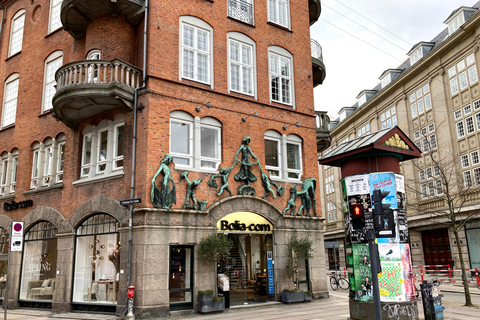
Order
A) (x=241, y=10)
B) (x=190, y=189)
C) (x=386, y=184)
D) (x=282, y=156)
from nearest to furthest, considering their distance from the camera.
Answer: (x=386, y=184)
(x=190, y=189)
(x=282, y=156)
(x=241, y=10)

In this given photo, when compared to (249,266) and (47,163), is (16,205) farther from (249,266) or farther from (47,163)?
(249,266)

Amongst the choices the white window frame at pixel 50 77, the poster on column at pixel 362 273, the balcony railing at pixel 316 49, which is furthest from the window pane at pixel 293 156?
the white window frame at pixel 50 77

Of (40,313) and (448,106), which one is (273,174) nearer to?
(40,313)

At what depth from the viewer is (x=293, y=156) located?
20.3m

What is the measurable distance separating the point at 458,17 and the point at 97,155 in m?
32.0

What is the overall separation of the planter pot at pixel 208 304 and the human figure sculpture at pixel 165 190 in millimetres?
3445

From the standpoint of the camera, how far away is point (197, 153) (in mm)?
16688

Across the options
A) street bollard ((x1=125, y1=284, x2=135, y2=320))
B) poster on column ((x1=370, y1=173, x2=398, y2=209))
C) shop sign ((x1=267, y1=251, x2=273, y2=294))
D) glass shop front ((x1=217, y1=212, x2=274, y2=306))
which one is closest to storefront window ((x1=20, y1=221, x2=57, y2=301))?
street bollard ((x1=125, y1=284, x2=135, y2=320))

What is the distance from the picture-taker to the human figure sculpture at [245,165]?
17797mm

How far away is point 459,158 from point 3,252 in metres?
31.6

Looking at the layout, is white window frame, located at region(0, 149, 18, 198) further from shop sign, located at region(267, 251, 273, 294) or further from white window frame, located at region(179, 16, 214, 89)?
shop sign, located at region(267, 251, 273, 294)

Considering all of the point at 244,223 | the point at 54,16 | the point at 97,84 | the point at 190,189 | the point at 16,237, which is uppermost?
the point at 54,16

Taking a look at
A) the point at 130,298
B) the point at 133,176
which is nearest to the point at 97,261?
the point at 130,298

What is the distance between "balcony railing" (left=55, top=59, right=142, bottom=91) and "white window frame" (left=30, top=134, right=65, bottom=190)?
4227mm
